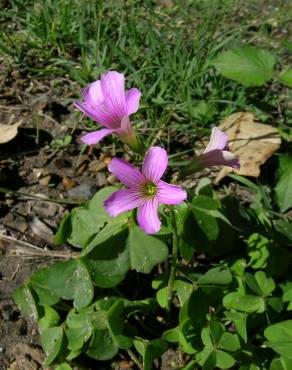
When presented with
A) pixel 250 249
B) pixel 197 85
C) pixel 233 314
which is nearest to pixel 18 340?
pixel 233 314

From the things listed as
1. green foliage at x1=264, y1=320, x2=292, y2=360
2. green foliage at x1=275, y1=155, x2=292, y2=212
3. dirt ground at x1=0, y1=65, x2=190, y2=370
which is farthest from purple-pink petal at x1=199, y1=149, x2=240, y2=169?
dirt ground at x1=0, y1=65, x2=190, y2=370

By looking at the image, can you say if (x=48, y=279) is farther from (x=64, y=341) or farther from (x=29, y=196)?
(x=29, y=196)

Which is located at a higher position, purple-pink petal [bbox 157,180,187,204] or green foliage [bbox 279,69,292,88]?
purple-pink petal [bbox 157,180,187,204]

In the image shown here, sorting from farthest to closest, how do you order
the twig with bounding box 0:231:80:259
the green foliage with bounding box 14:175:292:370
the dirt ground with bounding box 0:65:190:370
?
the twig with bounding box 0:231:80:259 → the dirt ground with bounding box 0:65:190:370 → the green foliage with bounding box 14:175:292:370

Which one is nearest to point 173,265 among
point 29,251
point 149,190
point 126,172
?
point 149,190

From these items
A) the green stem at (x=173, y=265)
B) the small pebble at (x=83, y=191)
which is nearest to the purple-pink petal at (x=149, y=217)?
the green stem at (x=173, y=265)

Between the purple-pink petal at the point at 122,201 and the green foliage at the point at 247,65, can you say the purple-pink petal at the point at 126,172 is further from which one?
the green foliage at the point at 247,65

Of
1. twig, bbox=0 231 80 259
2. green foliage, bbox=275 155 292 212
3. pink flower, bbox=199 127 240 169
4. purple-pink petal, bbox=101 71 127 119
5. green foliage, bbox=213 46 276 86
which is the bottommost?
twig, bbox=0 231 80 259

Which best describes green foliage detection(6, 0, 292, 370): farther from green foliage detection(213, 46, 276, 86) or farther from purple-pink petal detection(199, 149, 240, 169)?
purple-pink petal detection(199, 149, 240, 169)
